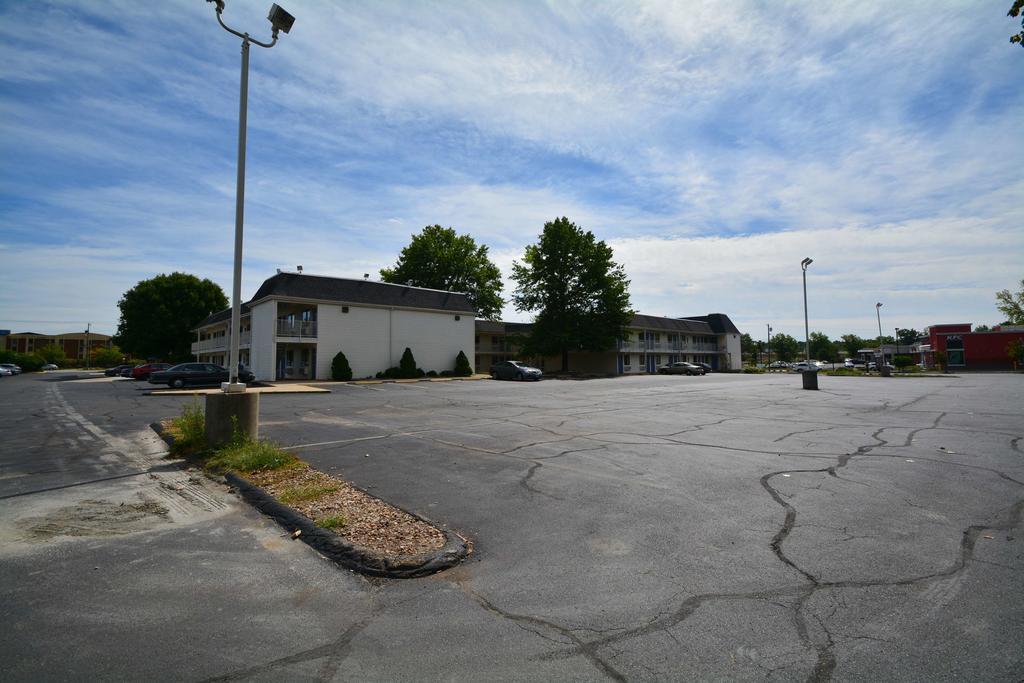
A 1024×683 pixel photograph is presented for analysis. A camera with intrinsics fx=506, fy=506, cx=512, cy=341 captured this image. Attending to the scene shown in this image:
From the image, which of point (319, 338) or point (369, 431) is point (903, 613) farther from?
point (319, 338)

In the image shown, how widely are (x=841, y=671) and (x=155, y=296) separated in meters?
68.7

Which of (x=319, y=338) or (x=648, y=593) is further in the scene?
(x=319, y=338)

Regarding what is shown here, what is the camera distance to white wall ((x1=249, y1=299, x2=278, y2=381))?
3197cm

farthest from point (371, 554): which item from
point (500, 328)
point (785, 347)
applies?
point (785, 347)

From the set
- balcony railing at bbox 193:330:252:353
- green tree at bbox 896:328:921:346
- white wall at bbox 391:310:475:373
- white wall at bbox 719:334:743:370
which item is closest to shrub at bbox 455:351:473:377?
white wall at bbox 391:310:475:373

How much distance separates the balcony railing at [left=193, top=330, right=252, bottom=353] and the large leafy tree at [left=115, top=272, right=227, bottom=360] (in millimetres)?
8941

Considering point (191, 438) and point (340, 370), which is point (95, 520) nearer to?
point (191, 438)

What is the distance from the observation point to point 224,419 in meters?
8.52

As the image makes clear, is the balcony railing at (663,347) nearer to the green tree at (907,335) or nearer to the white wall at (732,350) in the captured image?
the white wall at (732,350)

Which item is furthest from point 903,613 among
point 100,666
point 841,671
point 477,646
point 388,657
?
point 100,666

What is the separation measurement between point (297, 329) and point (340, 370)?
384 centimetres

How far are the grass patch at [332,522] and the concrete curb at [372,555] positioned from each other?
0.06 m

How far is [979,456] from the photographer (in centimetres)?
795

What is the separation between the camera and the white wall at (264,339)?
105 ft
